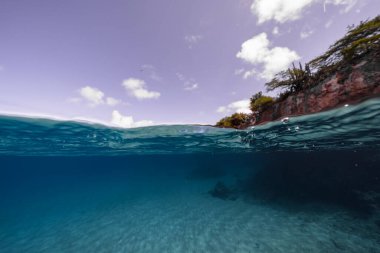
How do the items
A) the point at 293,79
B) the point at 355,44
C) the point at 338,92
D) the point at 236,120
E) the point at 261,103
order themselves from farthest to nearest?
the point at 236,120, the point at 261,103, the point at 293,79, the point at 338,92, the point at 355,44

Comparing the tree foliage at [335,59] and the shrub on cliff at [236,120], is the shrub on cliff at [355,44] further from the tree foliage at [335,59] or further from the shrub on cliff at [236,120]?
the shrub on cliff at [236,120]

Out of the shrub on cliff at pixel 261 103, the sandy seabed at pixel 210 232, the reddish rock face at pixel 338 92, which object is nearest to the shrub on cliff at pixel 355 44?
the reddish rock face at pixel 338 92

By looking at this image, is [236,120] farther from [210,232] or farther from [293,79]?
[210,232]

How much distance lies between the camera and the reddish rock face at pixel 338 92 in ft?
26.8

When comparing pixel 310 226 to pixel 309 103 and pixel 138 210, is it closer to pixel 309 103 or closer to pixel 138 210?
pixel 309 103

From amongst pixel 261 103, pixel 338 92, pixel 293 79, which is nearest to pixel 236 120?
pixel 261 103

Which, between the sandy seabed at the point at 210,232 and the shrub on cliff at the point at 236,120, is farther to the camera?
the shrub on cliff at the point at 236,120

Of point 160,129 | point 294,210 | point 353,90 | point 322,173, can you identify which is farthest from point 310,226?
point 322,173

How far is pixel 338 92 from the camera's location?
9.23 m

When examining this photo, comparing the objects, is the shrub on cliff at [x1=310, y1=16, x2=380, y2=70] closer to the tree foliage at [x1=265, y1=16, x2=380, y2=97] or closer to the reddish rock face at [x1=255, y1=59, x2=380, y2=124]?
the tree foliage at [x1=265, y1=16, x2=380, y2=97]

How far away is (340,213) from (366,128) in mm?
7406

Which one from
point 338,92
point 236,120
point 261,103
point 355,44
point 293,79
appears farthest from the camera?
point 236,120

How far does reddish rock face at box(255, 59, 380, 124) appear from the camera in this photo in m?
8.16

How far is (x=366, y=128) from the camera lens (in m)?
14.4
